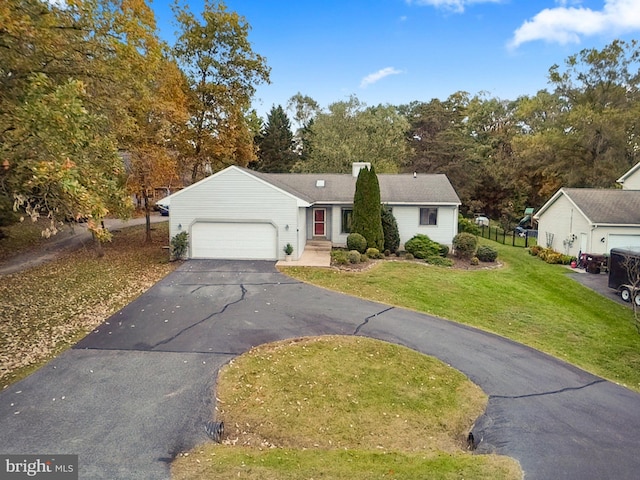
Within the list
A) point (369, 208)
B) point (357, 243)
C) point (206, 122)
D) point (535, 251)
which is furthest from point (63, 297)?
point (535, 251)

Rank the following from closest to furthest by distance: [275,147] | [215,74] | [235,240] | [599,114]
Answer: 1. [235,240]
2. [215,74]
3. [599,114]
4. [275,147]

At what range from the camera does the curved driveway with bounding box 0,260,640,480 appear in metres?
5.43

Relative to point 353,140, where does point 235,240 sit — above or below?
below

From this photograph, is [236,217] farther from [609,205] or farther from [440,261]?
[609,205]

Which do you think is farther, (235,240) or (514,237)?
(514,237)

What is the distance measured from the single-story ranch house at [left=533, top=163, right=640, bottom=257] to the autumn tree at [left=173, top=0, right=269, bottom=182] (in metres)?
→ 19.0

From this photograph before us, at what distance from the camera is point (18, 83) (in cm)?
829

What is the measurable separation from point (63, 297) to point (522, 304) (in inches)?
581

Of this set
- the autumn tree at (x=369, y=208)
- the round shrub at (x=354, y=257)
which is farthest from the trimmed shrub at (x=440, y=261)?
the round shrub at (x=354, y=257)

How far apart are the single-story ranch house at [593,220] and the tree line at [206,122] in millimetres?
9347

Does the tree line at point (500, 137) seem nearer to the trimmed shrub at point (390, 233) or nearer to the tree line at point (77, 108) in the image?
the trimmed shrub at point (390, 233)

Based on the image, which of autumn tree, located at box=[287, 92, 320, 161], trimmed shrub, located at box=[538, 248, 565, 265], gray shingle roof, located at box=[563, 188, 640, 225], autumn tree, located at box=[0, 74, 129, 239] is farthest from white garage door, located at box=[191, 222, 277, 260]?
autumn tree, located at box=[287, 92, 320, 161]

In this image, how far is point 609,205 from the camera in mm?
20391

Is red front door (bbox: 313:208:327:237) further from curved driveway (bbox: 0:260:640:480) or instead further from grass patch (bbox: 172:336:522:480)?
grass patch (bbox: 172:336:522:480)
